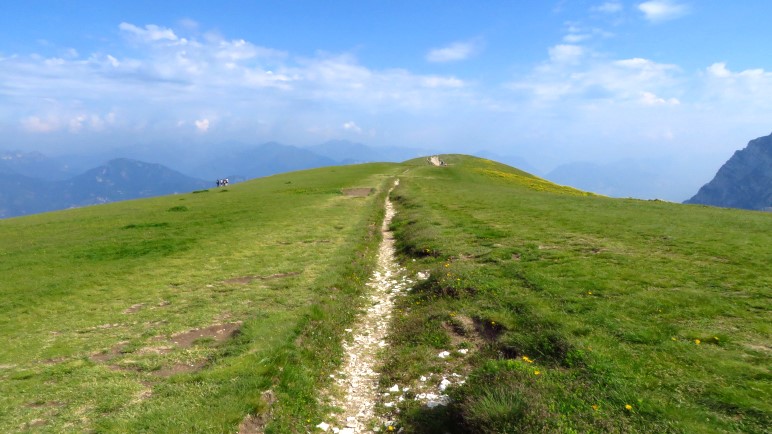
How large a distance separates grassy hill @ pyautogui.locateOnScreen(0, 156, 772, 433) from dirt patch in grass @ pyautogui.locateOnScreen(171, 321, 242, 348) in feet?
0.29

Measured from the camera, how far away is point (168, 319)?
1500 centimetres

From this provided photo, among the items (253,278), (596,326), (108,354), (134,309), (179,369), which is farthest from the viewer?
(253,278)

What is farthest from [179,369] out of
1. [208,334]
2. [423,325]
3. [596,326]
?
[596,326]

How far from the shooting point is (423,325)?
14.2 m

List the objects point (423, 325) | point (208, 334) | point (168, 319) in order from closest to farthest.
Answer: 1. point (208, 334)
2. point (423, 325)
3. point (168, 319)

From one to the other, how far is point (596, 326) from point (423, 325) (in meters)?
5.91

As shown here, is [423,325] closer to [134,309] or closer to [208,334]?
[208,334]

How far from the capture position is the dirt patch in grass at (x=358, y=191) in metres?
50.5

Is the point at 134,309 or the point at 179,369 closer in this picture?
the point at 179,369

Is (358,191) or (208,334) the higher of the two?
(358,191)

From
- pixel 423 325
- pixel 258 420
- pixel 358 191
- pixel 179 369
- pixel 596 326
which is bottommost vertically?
pixel 179 369

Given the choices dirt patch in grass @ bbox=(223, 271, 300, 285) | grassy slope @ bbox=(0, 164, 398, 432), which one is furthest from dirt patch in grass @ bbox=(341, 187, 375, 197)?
dirt patch in grass @ bbox=(223, 271, 300, 285)

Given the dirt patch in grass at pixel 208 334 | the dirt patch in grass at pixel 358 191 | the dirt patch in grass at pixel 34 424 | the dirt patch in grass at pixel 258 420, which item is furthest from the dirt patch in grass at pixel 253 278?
the dirt patch in grass at pixel 358 191

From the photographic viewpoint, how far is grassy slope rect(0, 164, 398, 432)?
9480 millimetres
